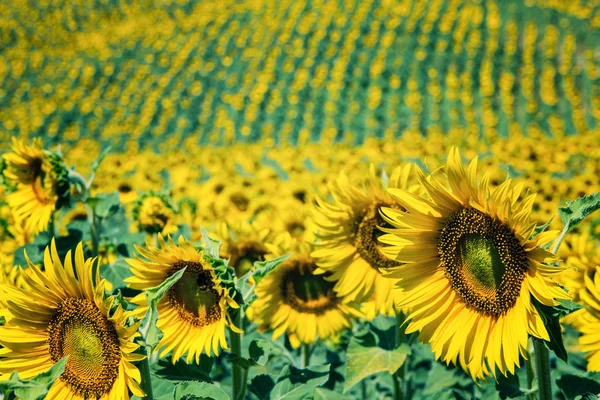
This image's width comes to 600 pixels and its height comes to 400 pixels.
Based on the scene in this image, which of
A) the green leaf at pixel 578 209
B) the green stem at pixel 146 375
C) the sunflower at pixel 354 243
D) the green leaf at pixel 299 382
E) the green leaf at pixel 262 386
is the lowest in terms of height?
the green leaf at pixel 262 386

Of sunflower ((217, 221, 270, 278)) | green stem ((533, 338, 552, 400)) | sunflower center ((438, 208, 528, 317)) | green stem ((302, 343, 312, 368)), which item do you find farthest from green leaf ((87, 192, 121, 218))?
green stem ((533, 338, 552, 400))

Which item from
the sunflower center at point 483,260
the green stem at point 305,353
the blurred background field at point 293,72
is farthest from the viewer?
the blurred background field at point 293,72

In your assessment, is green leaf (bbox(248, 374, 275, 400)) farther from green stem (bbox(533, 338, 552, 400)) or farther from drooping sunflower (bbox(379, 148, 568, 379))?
green stem (bbox(533, 338, 552, 400))

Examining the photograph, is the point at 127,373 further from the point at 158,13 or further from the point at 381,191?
the point at 158,13

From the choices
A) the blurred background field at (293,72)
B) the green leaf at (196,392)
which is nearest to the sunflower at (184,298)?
the green leaf at (196,392)

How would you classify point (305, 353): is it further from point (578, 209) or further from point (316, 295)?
point (578, 209)

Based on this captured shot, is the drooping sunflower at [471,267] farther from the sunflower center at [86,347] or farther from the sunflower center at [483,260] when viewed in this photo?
the sunflower center at [86,347]

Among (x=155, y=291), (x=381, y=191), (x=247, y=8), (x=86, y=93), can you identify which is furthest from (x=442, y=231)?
(x=247, y=8)
